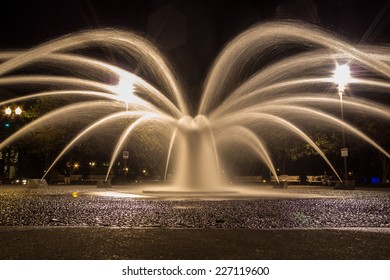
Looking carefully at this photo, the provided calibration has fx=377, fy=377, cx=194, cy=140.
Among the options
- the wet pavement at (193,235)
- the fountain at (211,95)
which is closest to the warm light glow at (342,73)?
the fountain at (211,95)

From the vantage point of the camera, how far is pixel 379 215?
12062 mm

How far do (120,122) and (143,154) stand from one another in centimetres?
877

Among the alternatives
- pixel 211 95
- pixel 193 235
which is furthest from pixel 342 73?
pixel 193 235

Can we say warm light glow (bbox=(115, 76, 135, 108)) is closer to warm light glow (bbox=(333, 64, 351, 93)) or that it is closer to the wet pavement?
warm light glow (bbox=(333, 64, 351, 93))

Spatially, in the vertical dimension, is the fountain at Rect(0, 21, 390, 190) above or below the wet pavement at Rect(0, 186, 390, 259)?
above

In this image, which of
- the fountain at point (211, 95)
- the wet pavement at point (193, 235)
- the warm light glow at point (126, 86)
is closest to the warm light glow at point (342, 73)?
the fountain at point (211, 95)

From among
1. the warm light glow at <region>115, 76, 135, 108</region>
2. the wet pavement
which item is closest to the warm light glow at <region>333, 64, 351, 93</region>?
the warm light glow at <region>115, 76, 135, 108</region>

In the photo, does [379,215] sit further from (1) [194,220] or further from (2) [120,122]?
(2) [120,122]

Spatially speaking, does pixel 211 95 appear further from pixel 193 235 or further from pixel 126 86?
pixel 193 235

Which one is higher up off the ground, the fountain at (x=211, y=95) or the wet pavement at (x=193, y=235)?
the fountain at (x=211, y=95)

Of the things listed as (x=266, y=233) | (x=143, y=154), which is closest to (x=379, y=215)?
(x=266, y=233)

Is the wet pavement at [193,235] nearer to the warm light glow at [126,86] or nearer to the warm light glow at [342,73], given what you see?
the warm light glow at [342,73]

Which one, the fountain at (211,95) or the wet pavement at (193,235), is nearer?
the wet pavement at (193,235)

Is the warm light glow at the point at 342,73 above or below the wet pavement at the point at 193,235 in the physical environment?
above
